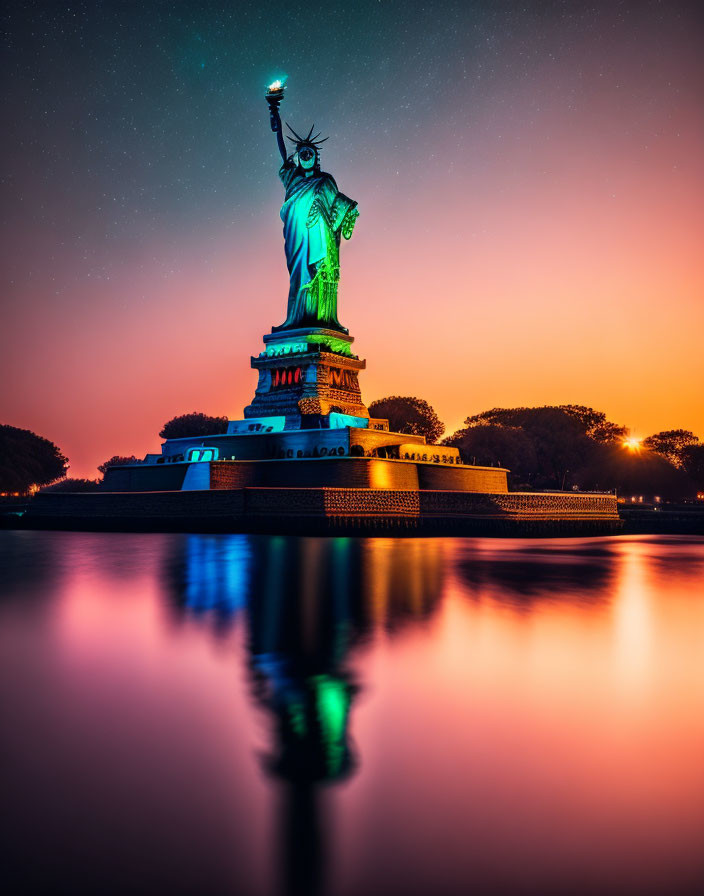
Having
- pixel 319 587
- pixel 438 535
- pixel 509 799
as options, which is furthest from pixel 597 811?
pixel 438 535

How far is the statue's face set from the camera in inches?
1660

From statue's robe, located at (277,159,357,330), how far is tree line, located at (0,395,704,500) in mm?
23938

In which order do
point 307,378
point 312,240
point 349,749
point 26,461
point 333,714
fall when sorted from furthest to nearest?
point 26,461 < point 312,240 < point 307,378 < point 333,714 < point 349,749

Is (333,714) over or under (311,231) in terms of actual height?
under

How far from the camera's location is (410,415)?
69.2 m

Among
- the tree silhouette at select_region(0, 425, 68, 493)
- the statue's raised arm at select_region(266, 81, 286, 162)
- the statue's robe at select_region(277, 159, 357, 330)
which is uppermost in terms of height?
the statue's raised arm at select_region(266, 81, 286, 162)

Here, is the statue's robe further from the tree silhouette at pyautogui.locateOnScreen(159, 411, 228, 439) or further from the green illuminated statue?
the tree silhouette at pyautogui.locateOnScreen(159, 411, 228, 439)

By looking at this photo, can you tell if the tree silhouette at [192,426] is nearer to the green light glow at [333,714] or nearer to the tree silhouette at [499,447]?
the tree silhouette at [499,447]

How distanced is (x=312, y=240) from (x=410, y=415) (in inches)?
1161

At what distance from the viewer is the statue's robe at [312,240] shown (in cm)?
4200

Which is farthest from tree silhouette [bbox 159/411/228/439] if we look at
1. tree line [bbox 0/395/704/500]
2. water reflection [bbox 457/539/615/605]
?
water reflection [bbox 457/539/615/605]

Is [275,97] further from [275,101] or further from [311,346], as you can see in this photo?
[311,346]

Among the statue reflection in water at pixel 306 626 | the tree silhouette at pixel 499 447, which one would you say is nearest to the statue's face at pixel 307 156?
the statue reflection in water at pixel 306 626

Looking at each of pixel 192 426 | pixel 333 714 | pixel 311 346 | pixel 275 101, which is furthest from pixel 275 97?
pixel 333 714
